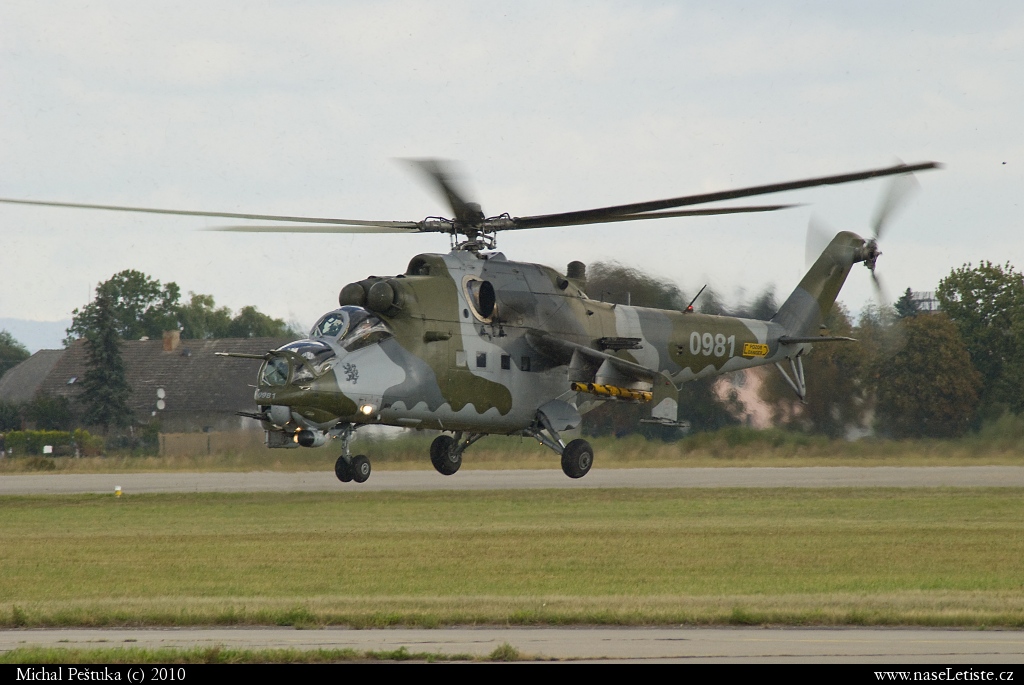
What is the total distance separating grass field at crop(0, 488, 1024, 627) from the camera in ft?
70.4

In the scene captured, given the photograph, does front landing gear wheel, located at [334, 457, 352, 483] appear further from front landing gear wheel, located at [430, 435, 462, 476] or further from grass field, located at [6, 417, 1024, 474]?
grass field, located at [6, 417, 1024, 474]

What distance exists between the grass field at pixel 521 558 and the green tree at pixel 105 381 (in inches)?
1155

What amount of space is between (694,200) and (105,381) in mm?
61423

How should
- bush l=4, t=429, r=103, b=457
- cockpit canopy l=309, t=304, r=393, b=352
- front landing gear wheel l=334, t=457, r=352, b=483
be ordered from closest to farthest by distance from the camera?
front landing gear wheel l=334, t=457, r=352, b=483, cockpit canopy l=309, t=304, r=393, b=352, bush l=4, t=429, r=103, b=457

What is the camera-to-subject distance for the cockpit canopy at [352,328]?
73.1 feet

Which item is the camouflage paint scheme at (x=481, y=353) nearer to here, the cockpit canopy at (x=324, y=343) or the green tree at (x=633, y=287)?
the cockpit canopy at (x=324, y=343)

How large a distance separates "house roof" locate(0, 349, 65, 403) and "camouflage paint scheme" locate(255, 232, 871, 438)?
218 ft

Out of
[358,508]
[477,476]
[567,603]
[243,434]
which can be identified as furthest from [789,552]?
[243,434]

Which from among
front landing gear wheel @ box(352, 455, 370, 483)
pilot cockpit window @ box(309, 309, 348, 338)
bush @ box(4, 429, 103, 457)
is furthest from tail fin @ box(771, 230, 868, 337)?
bush @ box(4, 429, 103, 457)

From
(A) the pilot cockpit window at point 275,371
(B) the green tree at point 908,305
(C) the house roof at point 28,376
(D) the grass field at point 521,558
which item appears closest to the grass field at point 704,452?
(D) the grass field at point 521,558

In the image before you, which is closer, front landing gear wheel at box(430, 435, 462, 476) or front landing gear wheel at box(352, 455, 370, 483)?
front landing gear wheel at box(352, 455, 370, 483)

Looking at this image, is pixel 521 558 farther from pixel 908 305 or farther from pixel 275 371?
pixel 908 305
